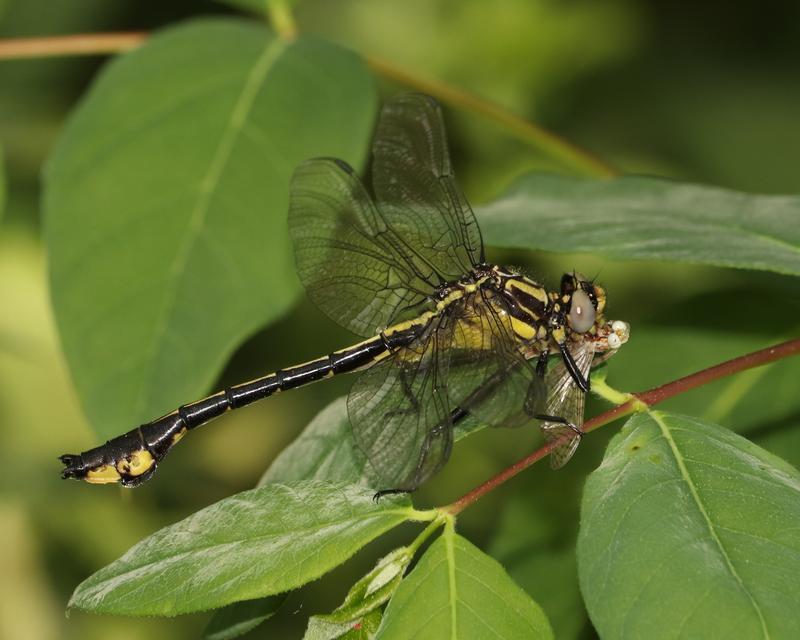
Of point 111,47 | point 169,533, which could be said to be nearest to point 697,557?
point 169,533

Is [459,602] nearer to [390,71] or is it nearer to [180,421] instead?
[180,421]

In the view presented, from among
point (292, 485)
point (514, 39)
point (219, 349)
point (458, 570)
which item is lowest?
point (458, 570)

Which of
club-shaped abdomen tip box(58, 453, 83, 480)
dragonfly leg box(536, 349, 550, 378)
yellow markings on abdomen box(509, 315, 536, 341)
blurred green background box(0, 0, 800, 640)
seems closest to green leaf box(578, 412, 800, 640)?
dragonfly leg box(536, 349, 550, 378)

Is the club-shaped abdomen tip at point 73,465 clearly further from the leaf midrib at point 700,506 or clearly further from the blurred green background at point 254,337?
the blurred green background at point 254,337

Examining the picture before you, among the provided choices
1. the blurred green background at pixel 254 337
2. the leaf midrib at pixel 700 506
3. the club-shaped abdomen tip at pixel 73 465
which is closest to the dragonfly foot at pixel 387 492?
the leaf midrib at pixel 700 506

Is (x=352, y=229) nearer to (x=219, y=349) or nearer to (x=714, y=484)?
(x=219, y=349)

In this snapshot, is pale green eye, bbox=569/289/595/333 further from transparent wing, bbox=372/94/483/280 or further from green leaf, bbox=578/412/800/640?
green leaf, bbox=578/412/800/640

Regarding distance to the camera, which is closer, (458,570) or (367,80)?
(458,570)
